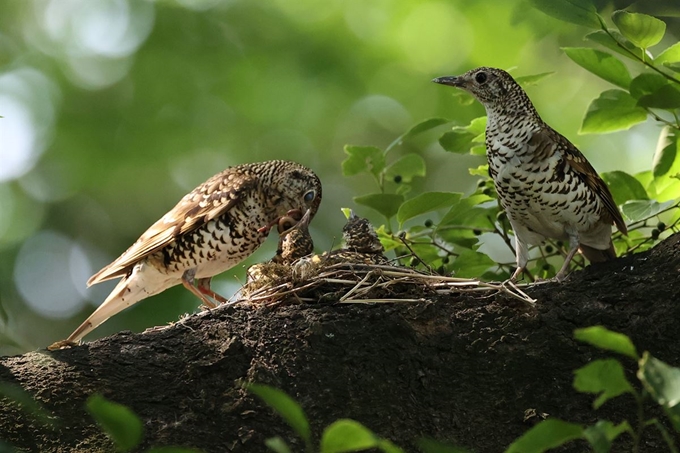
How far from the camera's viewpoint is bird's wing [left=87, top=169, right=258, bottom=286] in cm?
521

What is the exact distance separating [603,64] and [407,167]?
1.28 metres

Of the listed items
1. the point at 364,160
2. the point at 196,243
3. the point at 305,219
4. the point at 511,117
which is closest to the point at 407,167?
the point at 364,160

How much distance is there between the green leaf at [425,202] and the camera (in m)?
4.28

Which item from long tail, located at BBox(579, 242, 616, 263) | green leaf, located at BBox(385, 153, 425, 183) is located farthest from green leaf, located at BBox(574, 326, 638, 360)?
green leaf, located at BBox(385, 153, 425, 183)

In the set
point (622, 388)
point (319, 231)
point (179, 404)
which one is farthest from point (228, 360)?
point (319, 231)

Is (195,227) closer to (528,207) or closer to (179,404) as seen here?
(528,207)

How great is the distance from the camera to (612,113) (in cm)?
409

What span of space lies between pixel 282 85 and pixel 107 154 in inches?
82.2

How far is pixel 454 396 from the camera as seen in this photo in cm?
299

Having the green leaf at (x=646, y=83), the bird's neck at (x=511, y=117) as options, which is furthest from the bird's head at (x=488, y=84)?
the green leaf at (x=646, y=83)

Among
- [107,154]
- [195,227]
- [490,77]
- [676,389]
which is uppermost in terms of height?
[107,154]

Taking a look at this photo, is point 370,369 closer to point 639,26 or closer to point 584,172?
point 639,26

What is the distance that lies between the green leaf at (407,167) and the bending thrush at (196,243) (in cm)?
98

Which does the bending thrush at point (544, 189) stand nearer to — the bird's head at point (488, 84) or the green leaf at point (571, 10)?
the bird's head at point (488, 84)
